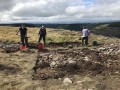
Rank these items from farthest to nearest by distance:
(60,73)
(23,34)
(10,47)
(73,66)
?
(23,34) < (10,47) < (73,66) < (60,73)

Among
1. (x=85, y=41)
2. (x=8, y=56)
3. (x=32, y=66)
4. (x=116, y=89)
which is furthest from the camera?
(x=85, y=41)

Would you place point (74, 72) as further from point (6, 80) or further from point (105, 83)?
point (6, 80)

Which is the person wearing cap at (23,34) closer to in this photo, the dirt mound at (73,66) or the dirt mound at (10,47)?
the dirt mound at (10,47)

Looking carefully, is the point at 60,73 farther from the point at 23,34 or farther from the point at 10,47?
the point at 23,34

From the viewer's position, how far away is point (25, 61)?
2447 centimetres

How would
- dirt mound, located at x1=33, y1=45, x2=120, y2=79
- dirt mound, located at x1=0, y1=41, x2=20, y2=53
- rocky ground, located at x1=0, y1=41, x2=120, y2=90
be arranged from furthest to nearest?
1. dirt mound, located at x1=0, y1=41, x2=20, y2=53
2. dirt mound, located at x1=33, y1=45, x2=120, y2=79
3. rocky ground, located at x1=0, y1=41, x2=120, y2=90

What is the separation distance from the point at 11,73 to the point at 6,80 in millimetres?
1754

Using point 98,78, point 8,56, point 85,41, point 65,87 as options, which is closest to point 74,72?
point 98,78

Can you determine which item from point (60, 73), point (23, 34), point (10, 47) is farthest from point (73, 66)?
point (23, 34)

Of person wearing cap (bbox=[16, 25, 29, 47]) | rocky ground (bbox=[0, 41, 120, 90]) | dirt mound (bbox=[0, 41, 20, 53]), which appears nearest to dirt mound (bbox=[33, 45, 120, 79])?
rocky ground (bbox=[0, 41, 120, 90])

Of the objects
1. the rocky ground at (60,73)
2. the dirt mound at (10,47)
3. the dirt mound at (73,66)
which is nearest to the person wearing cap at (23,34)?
the dirt mound at (10,47)

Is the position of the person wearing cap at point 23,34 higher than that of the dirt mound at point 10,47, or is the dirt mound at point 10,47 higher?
the person wearing cap at point 23,34

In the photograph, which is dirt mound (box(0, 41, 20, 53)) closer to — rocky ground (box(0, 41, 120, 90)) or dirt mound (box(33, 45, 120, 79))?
rocky ground (box(0, 41, 120, 90))

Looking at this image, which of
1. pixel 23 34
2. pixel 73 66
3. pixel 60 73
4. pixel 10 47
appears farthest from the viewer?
pixel 23 34
